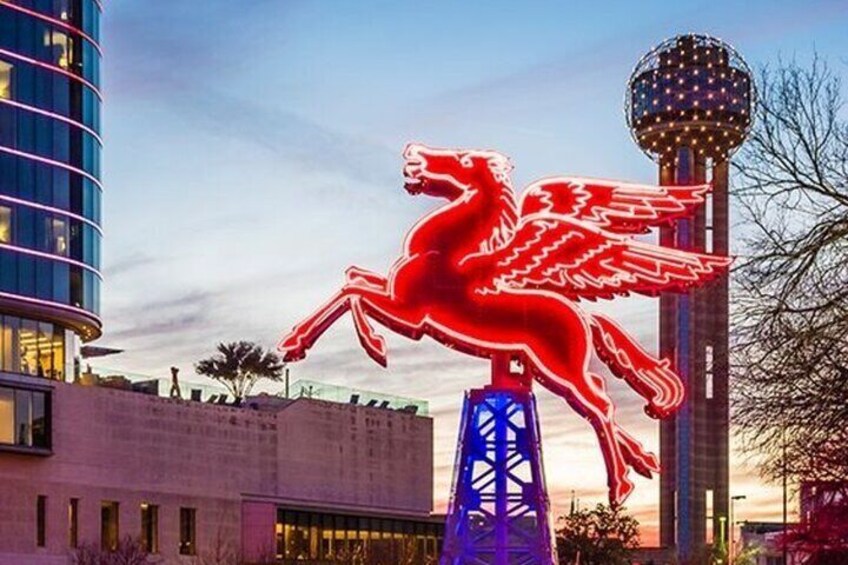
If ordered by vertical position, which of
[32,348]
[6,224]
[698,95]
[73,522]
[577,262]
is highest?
[698,95]

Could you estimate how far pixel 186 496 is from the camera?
97.0 meters

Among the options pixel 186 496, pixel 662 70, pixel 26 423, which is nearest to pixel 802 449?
pixel 26 423

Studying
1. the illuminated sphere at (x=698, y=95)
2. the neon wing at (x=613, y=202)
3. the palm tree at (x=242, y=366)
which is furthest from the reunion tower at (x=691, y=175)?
the neon wing at (x=613, y=202)

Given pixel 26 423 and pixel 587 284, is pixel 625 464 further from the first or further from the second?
pixel 26 423

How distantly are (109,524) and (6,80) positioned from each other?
70.9ft

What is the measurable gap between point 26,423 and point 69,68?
1720 cm

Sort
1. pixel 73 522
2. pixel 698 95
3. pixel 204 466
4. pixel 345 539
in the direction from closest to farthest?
pixel 73 522 → pixel 204 466 → pixel 345 539 → pixel 698 95

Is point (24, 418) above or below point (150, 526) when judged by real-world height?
above

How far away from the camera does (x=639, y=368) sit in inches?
2026

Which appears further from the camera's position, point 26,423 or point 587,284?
point 26,423

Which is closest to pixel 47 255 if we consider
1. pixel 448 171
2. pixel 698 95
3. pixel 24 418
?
pixel 24 418

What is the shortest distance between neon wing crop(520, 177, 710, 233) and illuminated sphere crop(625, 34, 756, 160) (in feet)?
457

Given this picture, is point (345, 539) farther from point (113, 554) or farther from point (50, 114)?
point (50, 114)

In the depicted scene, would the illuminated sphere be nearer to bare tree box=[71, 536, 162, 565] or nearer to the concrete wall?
the concrete wall
